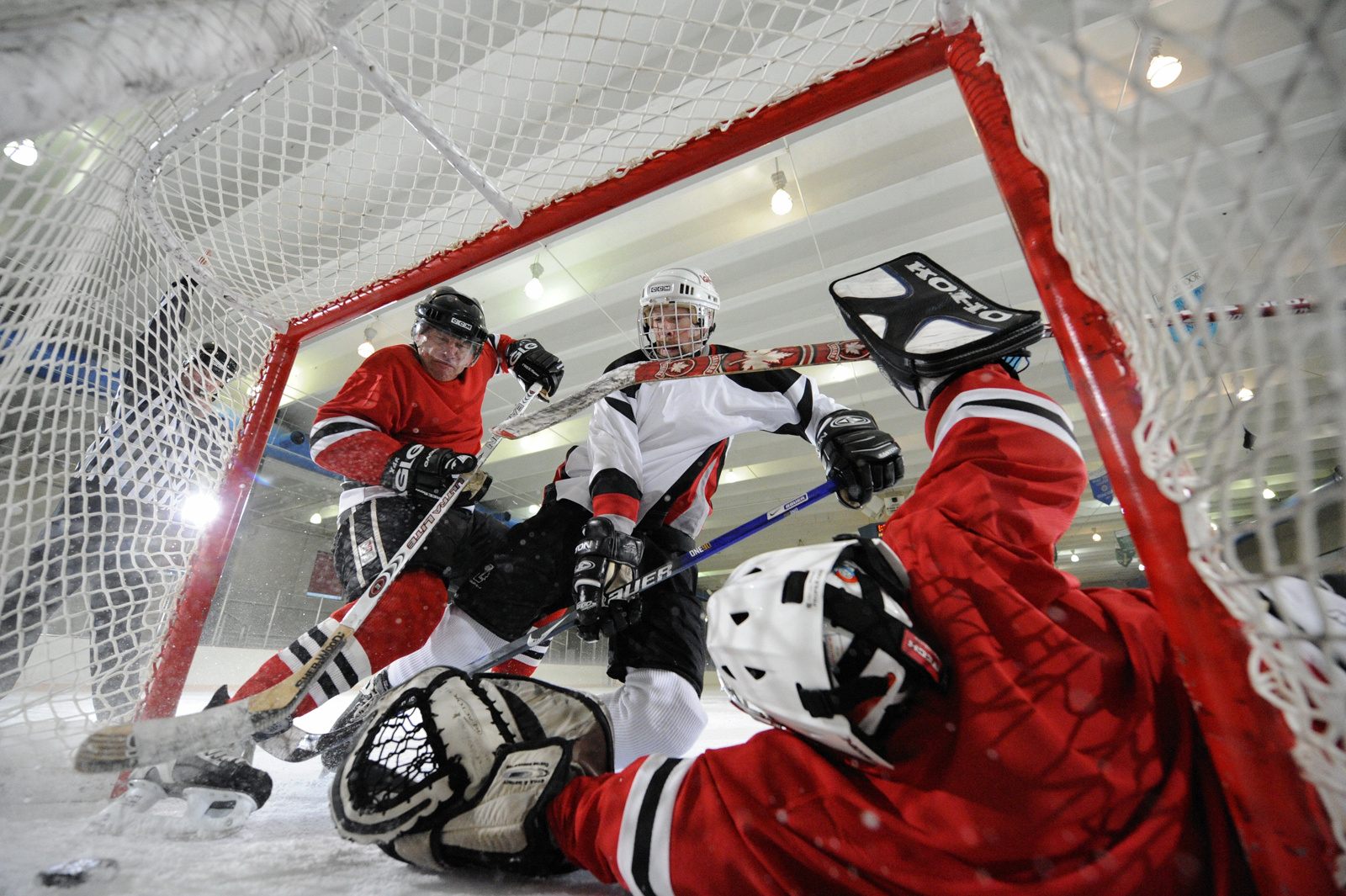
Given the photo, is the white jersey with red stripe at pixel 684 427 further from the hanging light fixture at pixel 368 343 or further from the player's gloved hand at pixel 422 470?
the hanging light fixture at pixel 368 343

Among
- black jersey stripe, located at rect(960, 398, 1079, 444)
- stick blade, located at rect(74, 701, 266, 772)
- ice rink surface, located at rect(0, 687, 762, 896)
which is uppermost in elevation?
black jersey stripe, located at rect(960, 398, 1079, 444)

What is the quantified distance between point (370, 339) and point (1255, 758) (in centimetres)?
505

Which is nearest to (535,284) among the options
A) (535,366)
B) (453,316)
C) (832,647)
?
(535,366)

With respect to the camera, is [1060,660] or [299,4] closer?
[1060,660]

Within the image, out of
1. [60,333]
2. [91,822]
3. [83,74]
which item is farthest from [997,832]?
[60,333]

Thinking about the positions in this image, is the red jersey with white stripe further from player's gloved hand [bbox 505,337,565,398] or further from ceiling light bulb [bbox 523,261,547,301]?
ceiling light bulb [bbox 523,261,547,301]

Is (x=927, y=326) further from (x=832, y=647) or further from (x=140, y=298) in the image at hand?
(x=140, y=298)

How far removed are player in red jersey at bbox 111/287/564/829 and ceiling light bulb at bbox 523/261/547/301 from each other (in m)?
2.19

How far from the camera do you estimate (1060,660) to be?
496 mm

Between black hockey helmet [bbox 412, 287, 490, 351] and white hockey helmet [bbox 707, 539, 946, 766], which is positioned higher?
black hockey helmet [bbox 412, 287, 490, 351]

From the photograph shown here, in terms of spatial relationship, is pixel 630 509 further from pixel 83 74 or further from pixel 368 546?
pixel 83 74

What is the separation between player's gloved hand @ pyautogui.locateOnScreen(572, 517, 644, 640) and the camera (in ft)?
4.09

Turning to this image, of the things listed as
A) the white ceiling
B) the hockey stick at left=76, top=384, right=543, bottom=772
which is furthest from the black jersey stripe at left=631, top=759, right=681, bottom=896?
the white ceiling

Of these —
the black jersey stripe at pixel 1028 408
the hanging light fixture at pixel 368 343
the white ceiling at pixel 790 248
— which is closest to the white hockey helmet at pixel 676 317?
the black jersey stripe at pixel 1028 408
